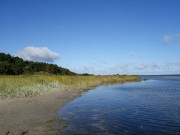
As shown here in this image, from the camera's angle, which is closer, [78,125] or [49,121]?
[78,125]

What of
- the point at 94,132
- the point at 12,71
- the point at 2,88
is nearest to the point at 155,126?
the point at 94,132

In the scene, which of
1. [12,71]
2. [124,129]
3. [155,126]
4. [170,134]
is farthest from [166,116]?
[12,71]

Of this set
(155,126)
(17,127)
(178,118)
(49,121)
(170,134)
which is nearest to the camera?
(170,134)

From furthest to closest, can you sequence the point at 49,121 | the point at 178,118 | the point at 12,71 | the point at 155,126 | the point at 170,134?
the point at 12,71 → the point at 178,118 → the point at 49,121 → the point at 155,126 → the point at 170,134

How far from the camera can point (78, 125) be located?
7105mm

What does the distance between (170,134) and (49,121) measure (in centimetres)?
566

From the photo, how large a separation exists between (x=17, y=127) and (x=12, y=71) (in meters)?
44.0

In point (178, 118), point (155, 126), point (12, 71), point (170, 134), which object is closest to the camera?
point (170, 134)

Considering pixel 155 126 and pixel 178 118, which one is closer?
pixel 155 126

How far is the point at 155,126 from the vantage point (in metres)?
7.04

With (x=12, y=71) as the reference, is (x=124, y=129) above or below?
below

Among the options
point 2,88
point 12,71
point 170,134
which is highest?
point 12,71

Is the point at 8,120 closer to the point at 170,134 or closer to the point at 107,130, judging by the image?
the point at 107,130

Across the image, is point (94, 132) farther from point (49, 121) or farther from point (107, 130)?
point (49, 121)
